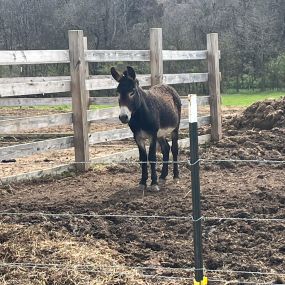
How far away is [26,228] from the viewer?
5961mm

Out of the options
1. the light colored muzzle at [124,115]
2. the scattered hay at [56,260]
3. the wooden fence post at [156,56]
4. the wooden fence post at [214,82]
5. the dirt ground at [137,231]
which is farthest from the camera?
the wooden fence post at [214,82]

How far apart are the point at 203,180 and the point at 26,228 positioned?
140 inches

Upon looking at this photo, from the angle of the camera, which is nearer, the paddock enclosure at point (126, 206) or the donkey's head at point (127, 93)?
the paddock enclosure at point (126, 206)

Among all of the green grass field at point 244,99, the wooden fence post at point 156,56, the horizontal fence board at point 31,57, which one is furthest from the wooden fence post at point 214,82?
the green grass field at point 244,99

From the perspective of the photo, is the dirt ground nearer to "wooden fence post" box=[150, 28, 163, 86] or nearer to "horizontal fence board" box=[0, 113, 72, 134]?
"horizontal fence board" box=[0, 113, 72, 134]

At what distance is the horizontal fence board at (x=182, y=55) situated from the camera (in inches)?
449

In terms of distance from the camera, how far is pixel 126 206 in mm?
7137

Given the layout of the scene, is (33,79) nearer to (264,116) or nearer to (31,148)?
(264,116)

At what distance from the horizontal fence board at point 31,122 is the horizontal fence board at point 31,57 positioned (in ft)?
2.81

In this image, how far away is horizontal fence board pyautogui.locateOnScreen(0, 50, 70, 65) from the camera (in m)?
8.25

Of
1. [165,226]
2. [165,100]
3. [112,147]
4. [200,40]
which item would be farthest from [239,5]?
[165,226]

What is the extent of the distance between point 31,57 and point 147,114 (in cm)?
205

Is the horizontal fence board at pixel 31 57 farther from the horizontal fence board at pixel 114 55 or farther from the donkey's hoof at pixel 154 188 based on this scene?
the donkey's hoof at pixel 154 188

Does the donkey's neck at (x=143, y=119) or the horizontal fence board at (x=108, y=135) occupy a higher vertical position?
the donkey's neck at (x=143, y=119)
